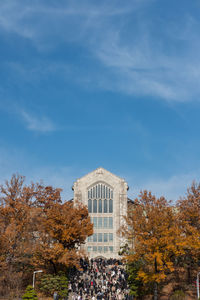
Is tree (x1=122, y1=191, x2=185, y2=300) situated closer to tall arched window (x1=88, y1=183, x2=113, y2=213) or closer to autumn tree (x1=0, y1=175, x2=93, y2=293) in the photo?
autumn tree (x1=0, y1=175, x2=93, y2=293)

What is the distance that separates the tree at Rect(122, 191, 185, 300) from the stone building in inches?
1152

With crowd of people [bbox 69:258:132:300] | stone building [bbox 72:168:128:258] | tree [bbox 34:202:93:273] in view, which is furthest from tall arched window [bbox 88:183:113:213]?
tree [bbox 34:202:93:273]

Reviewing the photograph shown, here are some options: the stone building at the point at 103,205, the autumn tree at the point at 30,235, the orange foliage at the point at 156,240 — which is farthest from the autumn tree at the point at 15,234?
the stone building at the point at 103,205

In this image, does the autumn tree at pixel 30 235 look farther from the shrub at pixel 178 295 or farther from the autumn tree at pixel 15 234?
the shrub at pixel 178 295

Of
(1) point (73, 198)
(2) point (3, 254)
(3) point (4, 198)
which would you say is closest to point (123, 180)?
(1) point (73, 198)

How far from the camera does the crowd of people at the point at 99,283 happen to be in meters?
43.8

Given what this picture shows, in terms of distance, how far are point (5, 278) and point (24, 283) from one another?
6.41 metres

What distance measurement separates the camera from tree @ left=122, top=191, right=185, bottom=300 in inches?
1564

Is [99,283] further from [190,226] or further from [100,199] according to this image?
[100,199]

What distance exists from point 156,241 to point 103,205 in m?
36.2

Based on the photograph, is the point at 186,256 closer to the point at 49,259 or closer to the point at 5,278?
the point at 49,259

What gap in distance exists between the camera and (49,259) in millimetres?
46125

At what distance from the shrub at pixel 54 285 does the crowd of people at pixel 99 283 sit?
140 cm

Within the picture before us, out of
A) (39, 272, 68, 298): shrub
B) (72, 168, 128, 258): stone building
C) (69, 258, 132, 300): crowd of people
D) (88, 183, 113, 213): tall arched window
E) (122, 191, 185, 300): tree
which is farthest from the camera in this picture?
(88, 183, 113, 213): tall arched window
